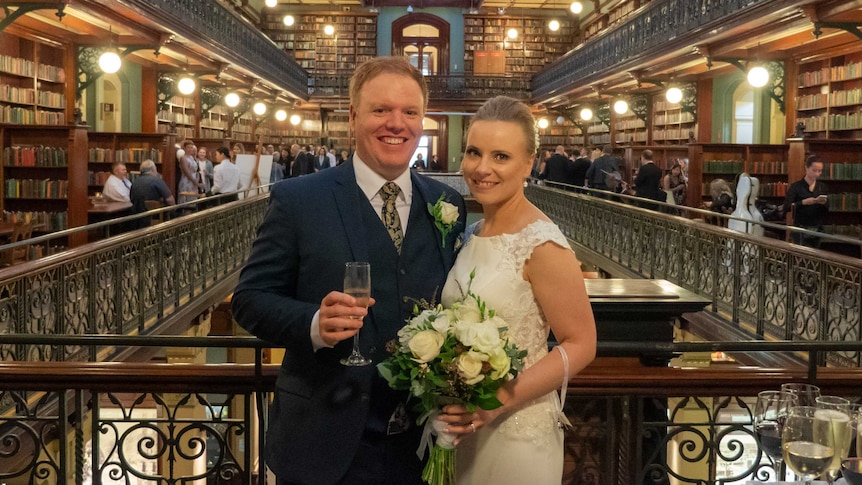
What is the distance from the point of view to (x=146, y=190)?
31.6 ft

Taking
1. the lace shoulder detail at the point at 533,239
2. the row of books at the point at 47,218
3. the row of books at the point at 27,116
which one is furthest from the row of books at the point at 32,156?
the lace shoulder detail at the point at 533,239

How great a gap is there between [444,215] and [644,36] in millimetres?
12376

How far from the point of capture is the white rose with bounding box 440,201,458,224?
1870 mm

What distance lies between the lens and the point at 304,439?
184cm

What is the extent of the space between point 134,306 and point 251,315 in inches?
238

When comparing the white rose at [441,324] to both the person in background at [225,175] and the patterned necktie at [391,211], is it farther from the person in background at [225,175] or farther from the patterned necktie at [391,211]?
the person in background at [225,175]

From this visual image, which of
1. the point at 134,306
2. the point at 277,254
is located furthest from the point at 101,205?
the point at 277,254

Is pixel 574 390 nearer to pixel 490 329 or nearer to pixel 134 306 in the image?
pixel 490 329

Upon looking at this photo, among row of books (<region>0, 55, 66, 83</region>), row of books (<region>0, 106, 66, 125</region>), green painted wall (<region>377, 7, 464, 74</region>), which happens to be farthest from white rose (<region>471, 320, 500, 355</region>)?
green painted wall (<region>377, 7, 464, 74</region>)

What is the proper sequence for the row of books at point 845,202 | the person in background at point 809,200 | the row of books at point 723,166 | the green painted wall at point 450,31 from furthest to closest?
the green painted wall at point 450,31
the row of books at point 723,166
the row of books at point 845,202
the person in background at point 809,200

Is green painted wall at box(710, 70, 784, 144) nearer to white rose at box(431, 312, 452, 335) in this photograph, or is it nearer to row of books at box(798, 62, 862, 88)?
row of books at box(798, 62, 862, 88)

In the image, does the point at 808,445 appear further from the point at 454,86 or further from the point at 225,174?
the point at 454,86

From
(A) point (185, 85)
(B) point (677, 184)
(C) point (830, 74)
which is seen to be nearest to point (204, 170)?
(A) point (185, 85)

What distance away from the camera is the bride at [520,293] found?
1.86m
